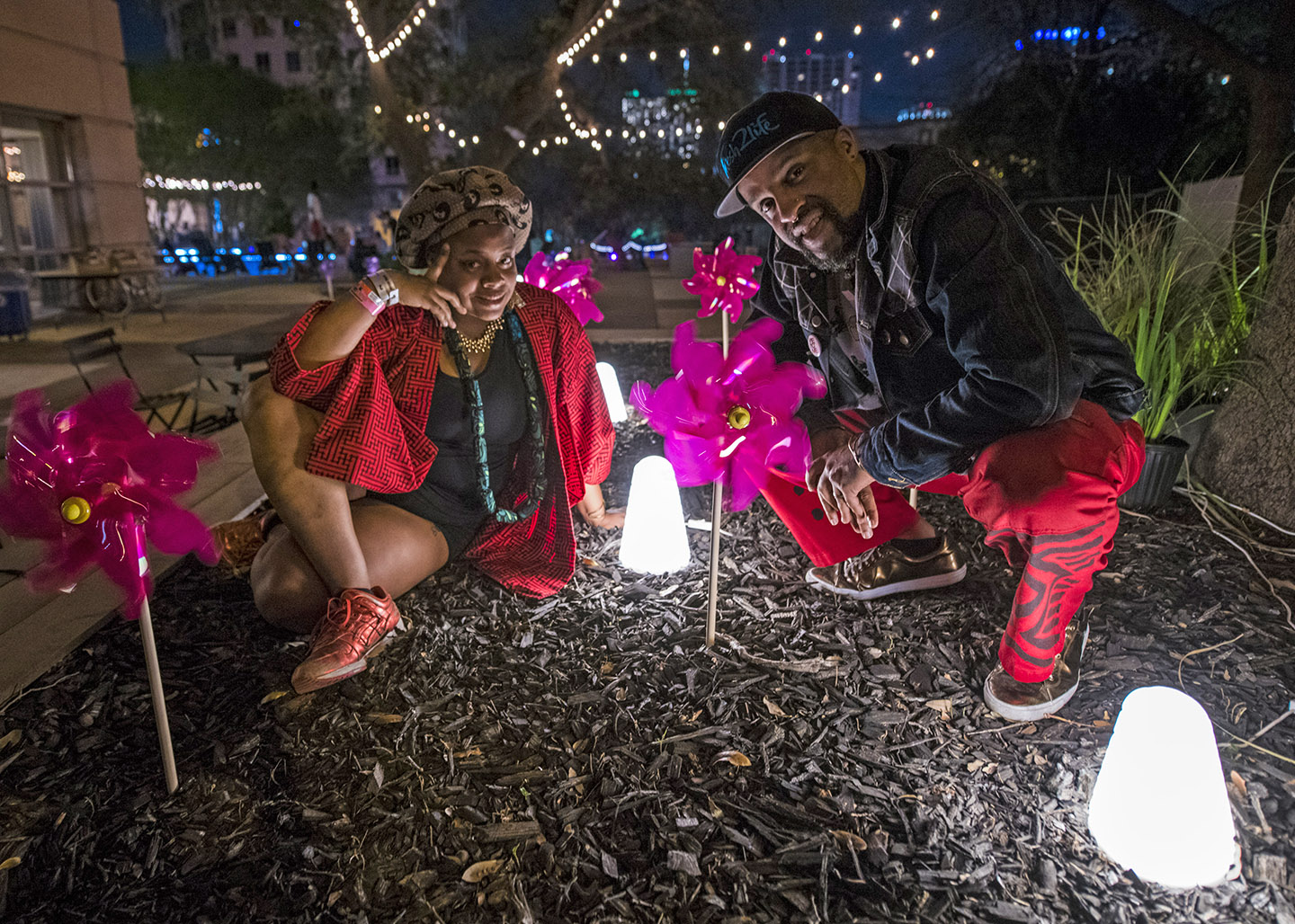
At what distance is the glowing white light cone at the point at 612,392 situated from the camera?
4.55 m

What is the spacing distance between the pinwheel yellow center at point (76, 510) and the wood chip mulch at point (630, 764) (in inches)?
26.8

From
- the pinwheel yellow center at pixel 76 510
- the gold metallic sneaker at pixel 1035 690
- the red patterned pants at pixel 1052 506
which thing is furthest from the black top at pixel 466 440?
the gold metallic sneaker at pixel 1035 690

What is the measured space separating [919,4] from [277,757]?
1107 cm

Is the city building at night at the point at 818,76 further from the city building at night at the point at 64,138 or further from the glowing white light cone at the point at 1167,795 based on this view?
the city building at night at the point at 64,138

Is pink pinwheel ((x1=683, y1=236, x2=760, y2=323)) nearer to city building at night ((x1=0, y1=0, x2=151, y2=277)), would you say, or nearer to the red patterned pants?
the red patterned pants

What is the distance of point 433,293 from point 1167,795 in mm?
1946

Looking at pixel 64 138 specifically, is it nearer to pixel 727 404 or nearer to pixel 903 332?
pixel 727 404

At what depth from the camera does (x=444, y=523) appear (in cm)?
260

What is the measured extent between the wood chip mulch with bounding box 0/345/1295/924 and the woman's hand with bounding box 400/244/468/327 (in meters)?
1.00

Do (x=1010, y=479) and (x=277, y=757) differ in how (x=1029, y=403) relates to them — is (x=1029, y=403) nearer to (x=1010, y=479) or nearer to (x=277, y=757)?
(x=1010, y=479)

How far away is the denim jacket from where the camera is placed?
5.63ft

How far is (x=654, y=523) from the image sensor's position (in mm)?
2709

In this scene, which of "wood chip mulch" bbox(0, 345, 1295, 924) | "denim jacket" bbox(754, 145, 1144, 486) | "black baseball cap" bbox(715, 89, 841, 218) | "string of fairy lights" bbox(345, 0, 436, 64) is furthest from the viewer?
"string of fairy lights" bbox(345, 0, 436, 64)

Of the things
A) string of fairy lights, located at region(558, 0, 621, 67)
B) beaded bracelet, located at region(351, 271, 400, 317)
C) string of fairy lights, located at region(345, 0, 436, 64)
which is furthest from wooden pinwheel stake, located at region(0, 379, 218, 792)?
string of fairy lights, located at region(558, 0, 621, 67)
